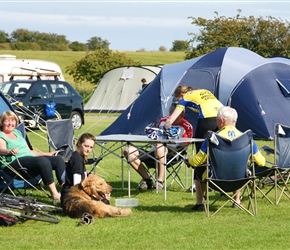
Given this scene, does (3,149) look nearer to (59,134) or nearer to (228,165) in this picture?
(59,134)

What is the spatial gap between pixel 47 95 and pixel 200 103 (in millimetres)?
12138

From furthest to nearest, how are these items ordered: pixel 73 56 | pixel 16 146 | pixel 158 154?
pixel 73 56
pixel 158 154
pixel 16 146

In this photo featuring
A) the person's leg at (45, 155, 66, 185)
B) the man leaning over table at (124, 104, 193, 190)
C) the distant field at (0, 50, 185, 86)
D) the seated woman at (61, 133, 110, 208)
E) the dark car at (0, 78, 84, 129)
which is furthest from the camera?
the distant field at (0, 50, 185, 86)

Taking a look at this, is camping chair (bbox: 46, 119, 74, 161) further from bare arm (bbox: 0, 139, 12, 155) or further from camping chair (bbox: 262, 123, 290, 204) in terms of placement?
camping chair (bbox: 262, 123, 290, 204)

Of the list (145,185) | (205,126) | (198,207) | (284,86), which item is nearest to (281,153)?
(205,126)

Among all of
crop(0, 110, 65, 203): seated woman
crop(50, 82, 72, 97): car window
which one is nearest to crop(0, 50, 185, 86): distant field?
crop(50, 82, 72, 97): car window

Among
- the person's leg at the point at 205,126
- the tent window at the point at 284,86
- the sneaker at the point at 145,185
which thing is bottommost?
the sneaker at the point at 145,185

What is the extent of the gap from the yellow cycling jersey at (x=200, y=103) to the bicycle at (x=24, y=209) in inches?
82.5

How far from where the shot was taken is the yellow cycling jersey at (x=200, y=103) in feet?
27.3

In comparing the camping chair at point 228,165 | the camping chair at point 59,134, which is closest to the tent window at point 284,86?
the camping chair at point 59,134

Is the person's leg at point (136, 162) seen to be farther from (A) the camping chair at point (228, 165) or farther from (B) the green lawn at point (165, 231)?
(A) the camping chair at point (228, 165)

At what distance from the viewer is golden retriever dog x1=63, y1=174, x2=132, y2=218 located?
7.20 m

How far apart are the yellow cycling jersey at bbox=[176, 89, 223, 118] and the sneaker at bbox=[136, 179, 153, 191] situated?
1323 mm

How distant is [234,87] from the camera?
13.4 m
